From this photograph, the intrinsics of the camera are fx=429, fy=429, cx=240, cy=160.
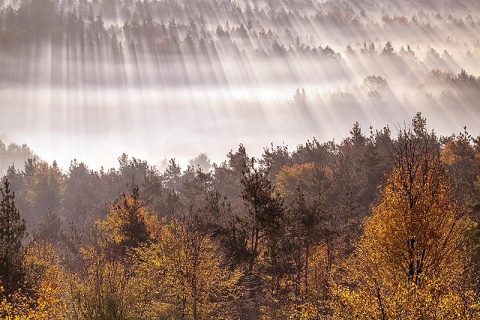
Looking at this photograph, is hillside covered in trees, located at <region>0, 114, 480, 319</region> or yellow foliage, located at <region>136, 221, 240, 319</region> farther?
yellow foliage, located at <region>136, 221, 240, 319</region>

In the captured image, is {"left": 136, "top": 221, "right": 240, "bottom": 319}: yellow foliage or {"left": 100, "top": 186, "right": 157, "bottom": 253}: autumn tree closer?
{"left": 136, "top": 221, "right": 240, "bottom": 319}: yellow foliage

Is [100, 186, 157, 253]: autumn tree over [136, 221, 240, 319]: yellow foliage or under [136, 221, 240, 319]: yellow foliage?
over

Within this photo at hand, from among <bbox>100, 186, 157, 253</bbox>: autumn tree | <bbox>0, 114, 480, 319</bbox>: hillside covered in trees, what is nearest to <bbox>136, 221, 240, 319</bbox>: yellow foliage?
<bbox>0, 114, 480, 319</bbox>: hillside covered in trees

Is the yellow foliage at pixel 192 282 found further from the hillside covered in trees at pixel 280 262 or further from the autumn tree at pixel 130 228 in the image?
the autumn tree at pixel 130 228

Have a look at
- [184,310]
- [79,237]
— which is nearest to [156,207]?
[79,237]

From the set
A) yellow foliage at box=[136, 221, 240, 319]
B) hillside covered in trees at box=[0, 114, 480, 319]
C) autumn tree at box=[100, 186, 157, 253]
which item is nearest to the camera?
hillside covered in trees at box=[0, 114, 480, 319]

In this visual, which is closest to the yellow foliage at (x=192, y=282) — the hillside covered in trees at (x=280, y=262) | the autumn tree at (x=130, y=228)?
the hillside covered in trees at (x=280, y=262)

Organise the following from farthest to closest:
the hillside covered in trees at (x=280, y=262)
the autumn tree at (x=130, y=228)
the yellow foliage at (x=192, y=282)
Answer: the autumn tree at (x=130, y=228) < the yellow foliage at (x=192, y=282) < the hillside covered in trees at (x=280, y=262)

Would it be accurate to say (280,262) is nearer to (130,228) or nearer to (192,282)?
(192,282)

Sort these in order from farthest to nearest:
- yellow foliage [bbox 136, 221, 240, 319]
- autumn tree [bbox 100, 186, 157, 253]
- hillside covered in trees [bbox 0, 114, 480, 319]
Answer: autumn tree [bbox 100, 186, 157, 253], yellow foliage [bbox 136, 221, 240, 319], hillside covered in trees [bbox 0, 114, 480, 319]

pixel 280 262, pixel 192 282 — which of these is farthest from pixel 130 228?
pixel 280 262

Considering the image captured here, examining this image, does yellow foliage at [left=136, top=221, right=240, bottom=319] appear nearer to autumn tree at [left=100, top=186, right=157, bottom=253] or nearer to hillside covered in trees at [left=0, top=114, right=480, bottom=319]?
hillside covered in trees at [left=0, top=114, right=480, bottom=319]

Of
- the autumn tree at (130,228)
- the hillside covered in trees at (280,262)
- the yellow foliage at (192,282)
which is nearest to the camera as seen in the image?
the hillside covered in trees at (280,262)

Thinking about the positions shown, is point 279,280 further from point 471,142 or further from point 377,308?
point 471,142
